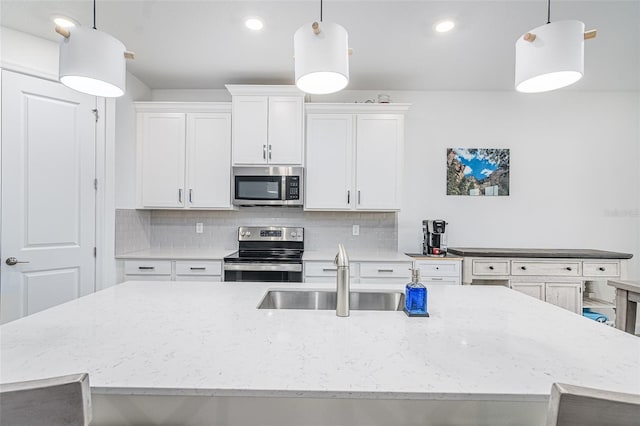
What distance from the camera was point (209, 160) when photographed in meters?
3.10

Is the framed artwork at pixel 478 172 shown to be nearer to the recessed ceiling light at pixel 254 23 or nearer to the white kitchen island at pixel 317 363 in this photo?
the recessed ceiling light at pixel 254 23

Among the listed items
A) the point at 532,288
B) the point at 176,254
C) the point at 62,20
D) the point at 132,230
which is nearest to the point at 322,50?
the point at 62,20

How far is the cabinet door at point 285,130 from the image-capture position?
2996 millimetres

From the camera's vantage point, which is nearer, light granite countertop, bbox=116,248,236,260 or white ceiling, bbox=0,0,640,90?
white ceiling, bbox=0,0,640,90

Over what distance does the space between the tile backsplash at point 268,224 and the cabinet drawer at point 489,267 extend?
0.82 meters

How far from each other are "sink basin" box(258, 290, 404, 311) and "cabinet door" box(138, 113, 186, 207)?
6.65 ft

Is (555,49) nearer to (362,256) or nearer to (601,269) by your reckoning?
(362,256)

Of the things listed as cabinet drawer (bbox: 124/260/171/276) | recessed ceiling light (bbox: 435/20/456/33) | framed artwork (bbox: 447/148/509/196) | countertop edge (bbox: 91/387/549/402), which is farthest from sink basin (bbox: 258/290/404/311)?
framed artwork (bbox: 447/148/509/196)

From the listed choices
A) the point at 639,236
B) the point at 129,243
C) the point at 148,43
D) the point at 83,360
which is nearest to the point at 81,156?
the point at 129,243

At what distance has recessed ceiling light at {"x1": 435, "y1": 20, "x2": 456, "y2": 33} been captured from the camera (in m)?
2.17

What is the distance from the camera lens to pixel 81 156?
2.59 metres

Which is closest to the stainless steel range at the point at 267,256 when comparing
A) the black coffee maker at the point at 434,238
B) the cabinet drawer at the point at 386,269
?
the cabinet drawer at the point at 386,269

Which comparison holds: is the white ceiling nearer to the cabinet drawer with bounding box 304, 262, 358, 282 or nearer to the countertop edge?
the cabinet drawer with bounding box 304, 262, 358, 282

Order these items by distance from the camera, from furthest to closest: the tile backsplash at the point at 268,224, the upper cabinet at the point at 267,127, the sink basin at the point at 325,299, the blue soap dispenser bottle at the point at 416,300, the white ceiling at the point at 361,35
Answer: the tile backsplash at the point at 268,224, the upper cabinet at the point at 267,127, the white ceiling at the point at 361,35, the sink basin at the point at 325,299, the blue soap dispenser bottle at the point at 416,300
